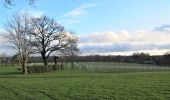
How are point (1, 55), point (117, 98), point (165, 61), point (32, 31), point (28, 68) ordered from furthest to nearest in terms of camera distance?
point (1, 55) < point (165, 61) < point (32, 31) < point (28, 68) < point (117, 98)

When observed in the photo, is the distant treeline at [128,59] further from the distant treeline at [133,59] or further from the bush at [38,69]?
the bush at [38,69]

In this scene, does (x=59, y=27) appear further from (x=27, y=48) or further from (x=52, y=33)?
(x=27, y=48)

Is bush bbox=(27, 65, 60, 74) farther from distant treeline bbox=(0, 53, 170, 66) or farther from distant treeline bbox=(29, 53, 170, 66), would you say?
distant treeline bbox=(29, 53, 170, 66)

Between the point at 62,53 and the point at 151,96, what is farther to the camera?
the point at 62,53

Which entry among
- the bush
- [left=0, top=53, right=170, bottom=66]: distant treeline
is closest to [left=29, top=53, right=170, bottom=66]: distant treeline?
[left=0, top=53, right=170, bottom=66]: distant treeline

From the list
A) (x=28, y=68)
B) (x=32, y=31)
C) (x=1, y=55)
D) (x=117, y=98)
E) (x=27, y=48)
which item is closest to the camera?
(x=117, y=98)

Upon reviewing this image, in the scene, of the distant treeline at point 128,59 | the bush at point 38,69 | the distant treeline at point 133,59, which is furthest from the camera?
the distant treeline at point 133,59

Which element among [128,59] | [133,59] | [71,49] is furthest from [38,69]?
[128,59]

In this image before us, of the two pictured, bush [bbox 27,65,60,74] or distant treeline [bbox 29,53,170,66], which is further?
distant treeline [bbox 29,53,170,66]

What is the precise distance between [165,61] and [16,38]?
155 ft

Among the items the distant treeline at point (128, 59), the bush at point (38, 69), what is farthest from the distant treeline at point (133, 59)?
the bush at point (38, 69)

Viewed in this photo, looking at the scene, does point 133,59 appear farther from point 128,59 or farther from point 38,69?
point 38,69

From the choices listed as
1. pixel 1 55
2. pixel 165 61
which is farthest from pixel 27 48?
pixel 1 55

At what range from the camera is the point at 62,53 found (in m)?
101
